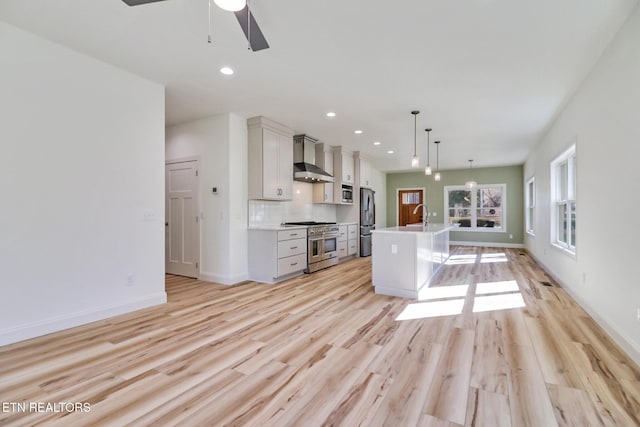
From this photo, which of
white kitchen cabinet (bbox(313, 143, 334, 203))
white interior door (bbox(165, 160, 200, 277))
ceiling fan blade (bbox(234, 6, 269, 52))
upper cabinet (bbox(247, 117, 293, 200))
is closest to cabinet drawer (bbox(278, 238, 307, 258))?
upper cabinet (bbox(247, 117, 293, 200))

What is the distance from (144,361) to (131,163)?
217 cm

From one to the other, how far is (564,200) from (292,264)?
4540 millimetres

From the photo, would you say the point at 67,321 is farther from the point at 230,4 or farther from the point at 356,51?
the point at 356,51

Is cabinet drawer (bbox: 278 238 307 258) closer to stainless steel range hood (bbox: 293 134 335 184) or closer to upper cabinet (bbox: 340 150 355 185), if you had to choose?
stainless steel range hood (bbox: 293 134 335 184)

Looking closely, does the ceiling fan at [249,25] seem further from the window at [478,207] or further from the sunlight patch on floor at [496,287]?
the window at [478,207]

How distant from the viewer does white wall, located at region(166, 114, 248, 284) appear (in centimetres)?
466

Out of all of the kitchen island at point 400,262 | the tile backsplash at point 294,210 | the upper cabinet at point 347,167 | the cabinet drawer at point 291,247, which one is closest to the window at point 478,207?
the upper cabinet at point 347,167

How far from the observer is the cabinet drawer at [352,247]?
23.3ft

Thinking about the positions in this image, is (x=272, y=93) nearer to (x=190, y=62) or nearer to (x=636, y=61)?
(x=190, y=62)

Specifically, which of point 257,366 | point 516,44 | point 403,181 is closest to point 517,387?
point 257,366

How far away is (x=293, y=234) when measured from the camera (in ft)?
16.8

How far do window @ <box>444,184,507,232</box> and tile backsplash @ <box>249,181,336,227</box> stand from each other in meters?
4.95

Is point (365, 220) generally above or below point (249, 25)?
below

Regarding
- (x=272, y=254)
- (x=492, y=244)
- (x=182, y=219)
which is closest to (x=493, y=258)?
(x=492, y=244)
